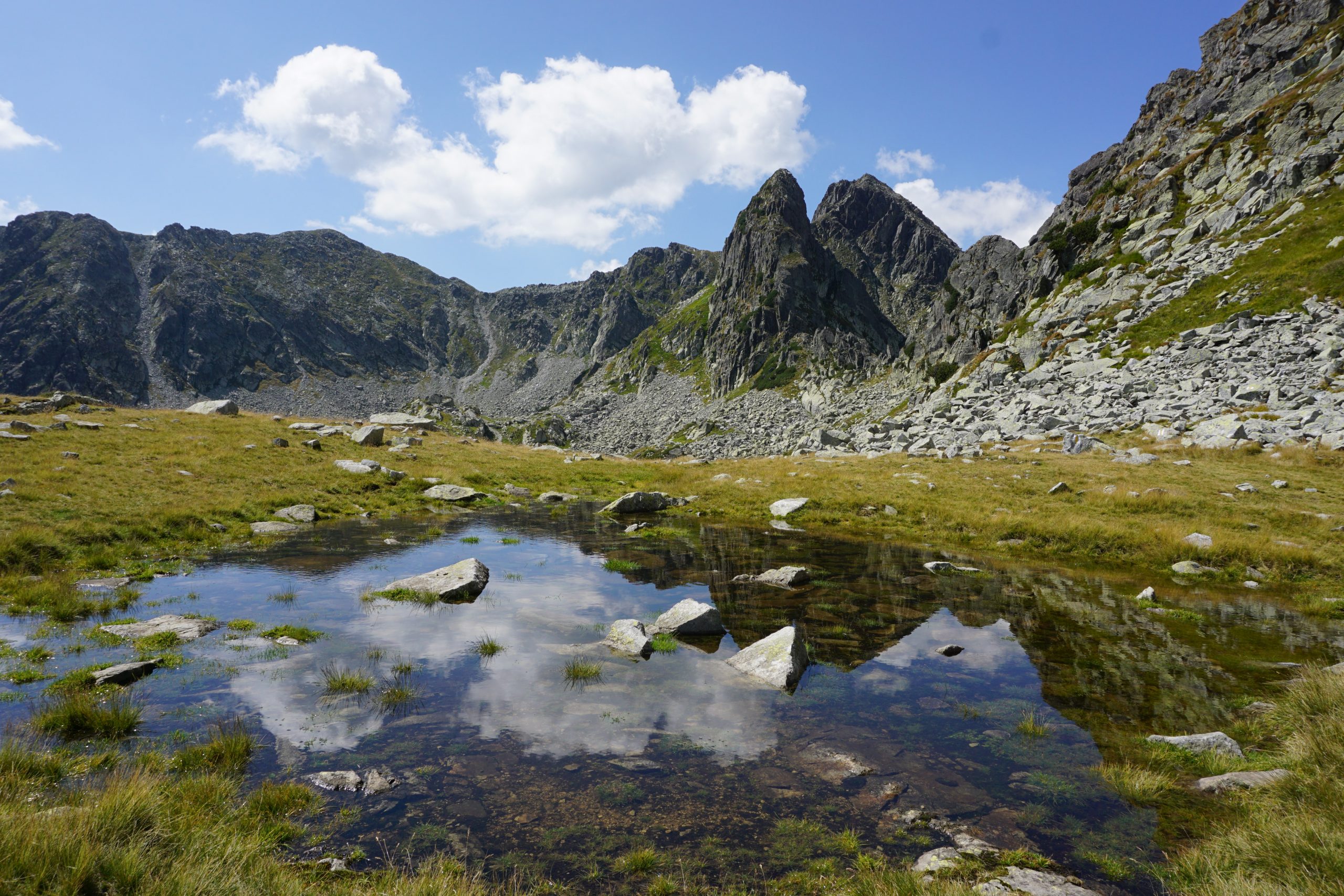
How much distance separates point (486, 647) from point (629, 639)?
11.4 feet

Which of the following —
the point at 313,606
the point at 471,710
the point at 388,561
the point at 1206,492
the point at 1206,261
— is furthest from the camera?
the point at 1206,261

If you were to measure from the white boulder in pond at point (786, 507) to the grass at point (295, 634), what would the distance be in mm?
25802

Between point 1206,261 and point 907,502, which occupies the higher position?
point 1206,261

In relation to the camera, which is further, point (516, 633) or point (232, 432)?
point (232, 432)

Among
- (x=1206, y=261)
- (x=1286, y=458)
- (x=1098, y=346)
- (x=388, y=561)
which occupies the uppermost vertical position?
(x=1206, y=261)

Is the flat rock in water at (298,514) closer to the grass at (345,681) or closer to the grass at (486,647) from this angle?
the grass at (486,647)

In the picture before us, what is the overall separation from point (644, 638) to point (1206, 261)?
92.4m

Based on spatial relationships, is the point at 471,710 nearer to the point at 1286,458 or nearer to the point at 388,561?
the point at 388,561

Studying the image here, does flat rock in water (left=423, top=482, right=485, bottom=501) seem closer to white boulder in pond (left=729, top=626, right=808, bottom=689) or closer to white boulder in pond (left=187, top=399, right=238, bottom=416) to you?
white boulder in pond (left=187, top=399, right=238, bottom=416)

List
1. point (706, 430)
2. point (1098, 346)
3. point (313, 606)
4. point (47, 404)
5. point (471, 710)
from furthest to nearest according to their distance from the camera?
point (706, 430) → point (1098, 346) → point (47, 404) → point (313, 606) → point (471, 710)

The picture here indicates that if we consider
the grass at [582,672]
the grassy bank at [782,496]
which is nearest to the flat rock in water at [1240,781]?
the grass at [582,672]

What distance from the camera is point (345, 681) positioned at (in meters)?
10.8

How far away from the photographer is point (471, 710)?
10188 millimetres

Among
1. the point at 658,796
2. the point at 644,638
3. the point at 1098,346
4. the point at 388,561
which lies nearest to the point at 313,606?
the point at 388,561
